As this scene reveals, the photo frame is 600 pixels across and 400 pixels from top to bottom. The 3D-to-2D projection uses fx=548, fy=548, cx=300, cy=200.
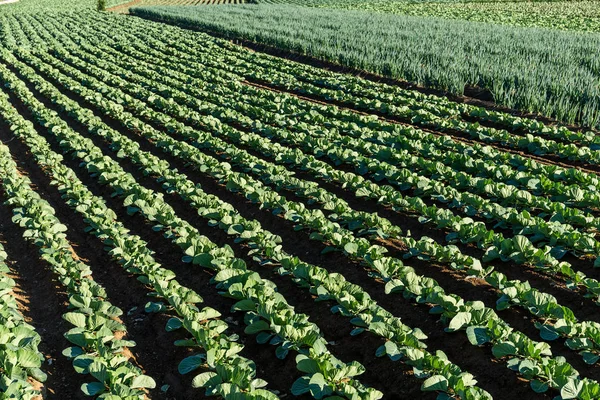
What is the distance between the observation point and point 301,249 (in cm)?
742

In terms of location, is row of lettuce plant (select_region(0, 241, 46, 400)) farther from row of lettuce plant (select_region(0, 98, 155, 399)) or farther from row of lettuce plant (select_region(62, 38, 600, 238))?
row of lettuce plant (select_region(62, 38, 600, 238))

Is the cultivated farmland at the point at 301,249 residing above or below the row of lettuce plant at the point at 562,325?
below

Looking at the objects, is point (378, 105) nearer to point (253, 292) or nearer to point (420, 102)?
point (420, 102)

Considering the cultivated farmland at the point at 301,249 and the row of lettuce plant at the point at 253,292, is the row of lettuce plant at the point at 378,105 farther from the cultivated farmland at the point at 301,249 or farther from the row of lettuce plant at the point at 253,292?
the row of lettuce plant at the point at 253,292

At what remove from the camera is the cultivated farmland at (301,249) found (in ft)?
16.3

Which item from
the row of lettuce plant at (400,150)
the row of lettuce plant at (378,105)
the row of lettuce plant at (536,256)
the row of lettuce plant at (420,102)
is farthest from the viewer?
the row of lettuce plant at (420,102)

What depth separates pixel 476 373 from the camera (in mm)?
5035

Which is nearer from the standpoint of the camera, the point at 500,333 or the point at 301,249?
the point at 500,333

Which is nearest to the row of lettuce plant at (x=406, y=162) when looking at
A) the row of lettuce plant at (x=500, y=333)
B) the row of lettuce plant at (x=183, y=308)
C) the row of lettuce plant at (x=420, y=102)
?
the row of lettuce plant at (x=500, y=333)

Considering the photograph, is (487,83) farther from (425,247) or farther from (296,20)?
(296,20)

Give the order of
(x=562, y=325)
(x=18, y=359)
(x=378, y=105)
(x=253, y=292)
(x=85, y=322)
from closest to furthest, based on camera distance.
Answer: (x=18, y=359) < (x=562, y=325) < (x=85, y=322) < (x=253, y=292) < (x=378, y=105)

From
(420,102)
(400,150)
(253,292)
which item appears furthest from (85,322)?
(420,102)

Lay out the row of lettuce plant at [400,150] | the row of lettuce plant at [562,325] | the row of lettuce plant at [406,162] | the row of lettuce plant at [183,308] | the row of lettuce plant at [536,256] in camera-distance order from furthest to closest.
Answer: the row of lettuce plant at [400,150] → the row of lettuce plant at [406,162] → the row of lettuce plant at [536,256] → the row of lettuce plant at [562,325] → the row of lettuce plant at [183,308]

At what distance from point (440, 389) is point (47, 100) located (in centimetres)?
1509
